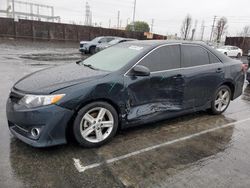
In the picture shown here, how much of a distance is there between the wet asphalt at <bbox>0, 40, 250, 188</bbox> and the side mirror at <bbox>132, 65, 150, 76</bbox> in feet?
3.49

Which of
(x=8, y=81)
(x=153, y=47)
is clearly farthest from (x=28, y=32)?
(x=153, y=47)

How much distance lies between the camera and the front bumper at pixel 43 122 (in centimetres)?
283

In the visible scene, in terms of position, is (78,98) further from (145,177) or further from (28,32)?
(28,32)

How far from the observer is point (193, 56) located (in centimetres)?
428

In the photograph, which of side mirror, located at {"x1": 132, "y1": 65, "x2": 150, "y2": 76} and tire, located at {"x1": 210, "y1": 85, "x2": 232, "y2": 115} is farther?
tire, located at {"x1": 210, "y1": 85, "x2": 232, "y2": 115}

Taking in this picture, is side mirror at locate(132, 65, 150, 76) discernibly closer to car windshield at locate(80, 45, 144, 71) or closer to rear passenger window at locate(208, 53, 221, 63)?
car windshield at locate(80, 45, 144, 71)

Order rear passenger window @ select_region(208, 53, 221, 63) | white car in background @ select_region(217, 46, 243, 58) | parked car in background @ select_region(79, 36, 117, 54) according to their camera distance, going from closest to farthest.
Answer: rear passenger window @ select_region(208, 53, 221, 63) < parked car in background @ select_region(79, 36, 117, 54) < white car in background @ select_region(217, 46, 243, 58)

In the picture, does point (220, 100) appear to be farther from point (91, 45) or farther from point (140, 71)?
point (91, 45)

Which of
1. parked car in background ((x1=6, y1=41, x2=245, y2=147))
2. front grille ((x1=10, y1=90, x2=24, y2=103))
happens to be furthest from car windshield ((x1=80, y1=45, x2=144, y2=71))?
front grille ((x1=10, y1=90, x2=24, y2=103))

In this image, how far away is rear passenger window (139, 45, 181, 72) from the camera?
3.71 m

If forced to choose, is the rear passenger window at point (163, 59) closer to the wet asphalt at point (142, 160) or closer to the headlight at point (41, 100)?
the wet asphalt at point (142, 160)

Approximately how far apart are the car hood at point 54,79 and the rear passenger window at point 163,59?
0.80 m

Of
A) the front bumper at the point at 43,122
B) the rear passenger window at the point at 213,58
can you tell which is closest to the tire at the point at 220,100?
the rear passenger window at the point at 213,58

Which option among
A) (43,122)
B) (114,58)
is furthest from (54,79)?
(114,58)
